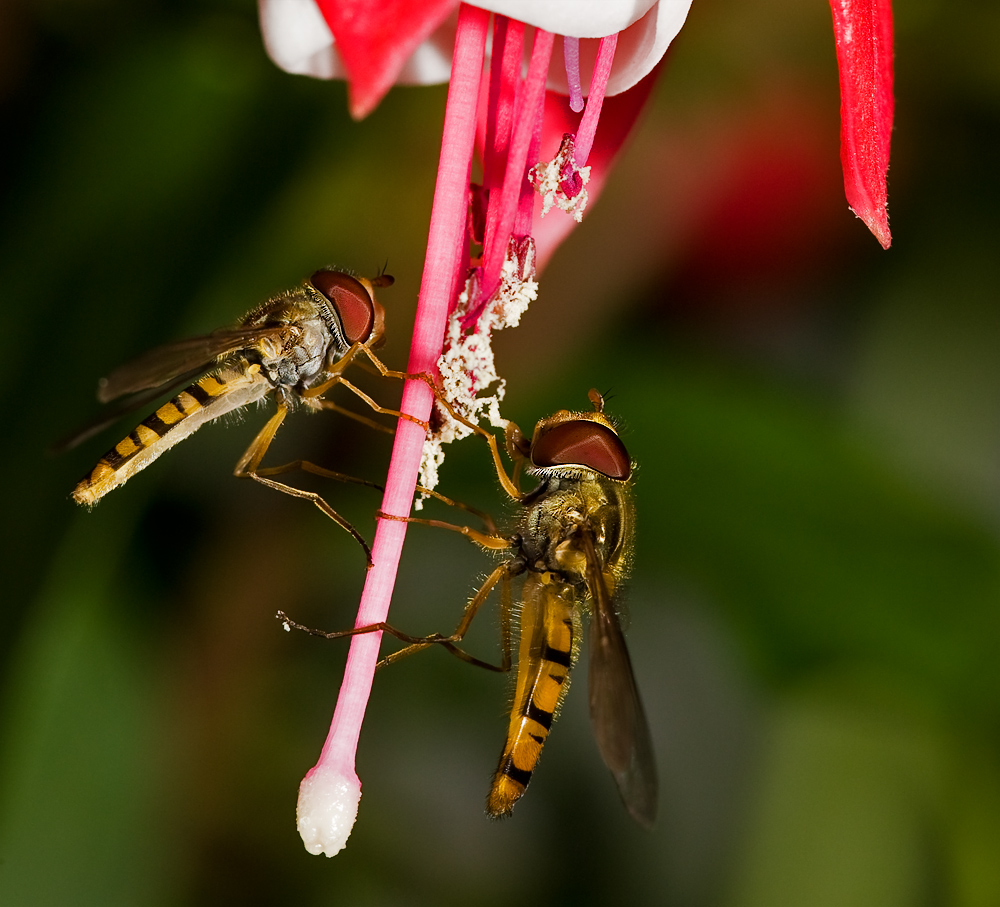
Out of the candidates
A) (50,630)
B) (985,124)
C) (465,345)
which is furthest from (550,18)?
(985,124)

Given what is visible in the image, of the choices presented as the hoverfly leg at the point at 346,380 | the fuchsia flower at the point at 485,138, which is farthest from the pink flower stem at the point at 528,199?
the hoverfly leg at the point at 346,380

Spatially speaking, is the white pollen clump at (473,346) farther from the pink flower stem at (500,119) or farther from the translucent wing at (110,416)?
the translucent wing at (110,416)

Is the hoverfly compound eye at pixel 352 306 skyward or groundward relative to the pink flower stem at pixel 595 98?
groundward

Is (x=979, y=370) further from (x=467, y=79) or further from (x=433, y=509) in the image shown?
(x=467, y=79)

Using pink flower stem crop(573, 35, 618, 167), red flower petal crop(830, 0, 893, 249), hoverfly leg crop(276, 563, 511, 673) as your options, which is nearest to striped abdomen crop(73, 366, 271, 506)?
hoverfly leg crop(276, 563, 511, 673)

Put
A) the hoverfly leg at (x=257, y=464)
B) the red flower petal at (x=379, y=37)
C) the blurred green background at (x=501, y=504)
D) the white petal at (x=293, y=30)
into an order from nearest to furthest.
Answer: the red flower petal at (x=379, y=37) < the white petal at (x=293, y=30) < the hoverfly leg at (x=257, y=464) < the blurred green background at (x=501, y=504)

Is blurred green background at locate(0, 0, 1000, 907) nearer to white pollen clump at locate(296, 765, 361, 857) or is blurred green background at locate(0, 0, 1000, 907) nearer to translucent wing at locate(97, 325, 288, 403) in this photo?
translucent wing at locate(97, 325, 288, 403)
